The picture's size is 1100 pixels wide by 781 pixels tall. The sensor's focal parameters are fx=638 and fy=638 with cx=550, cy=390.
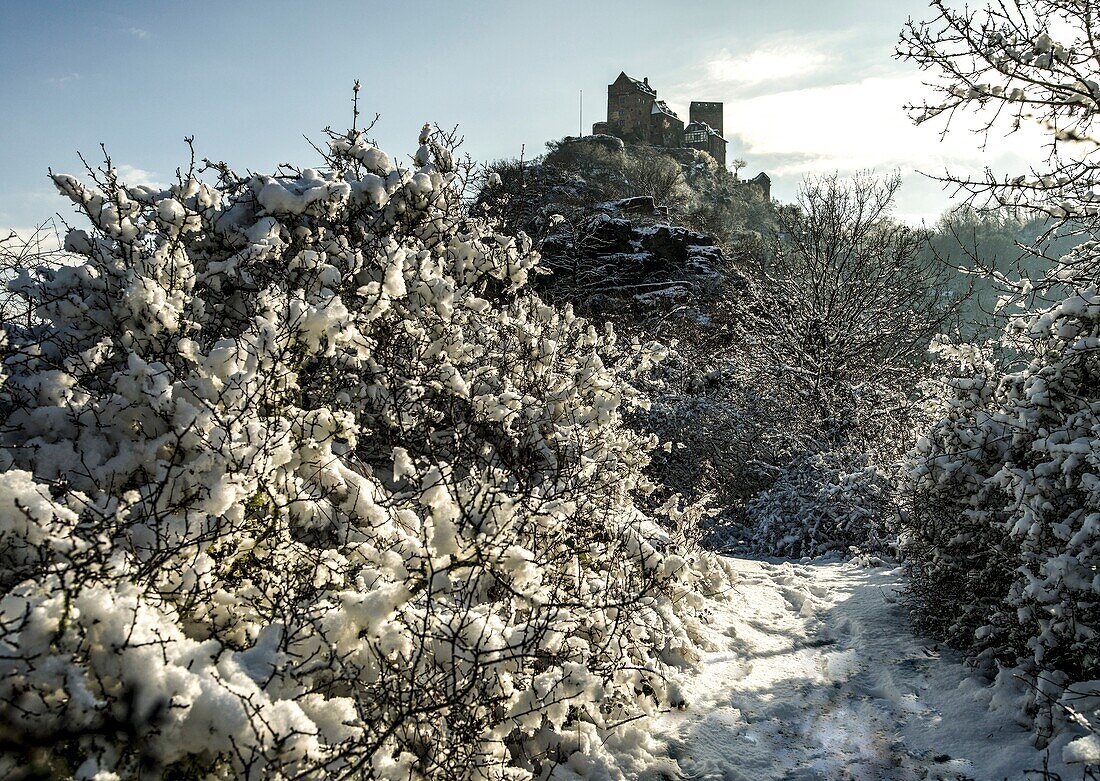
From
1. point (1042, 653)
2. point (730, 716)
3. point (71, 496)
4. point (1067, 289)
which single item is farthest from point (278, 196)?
point (1067, 289)

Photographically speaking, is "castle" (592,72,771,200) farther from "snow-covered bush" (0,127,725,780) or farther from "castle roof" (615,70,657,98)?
"snow-covered bush" (0,127,725,780)

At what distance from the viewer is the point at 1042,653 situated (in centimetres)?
376

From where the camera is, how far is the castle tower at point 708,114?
76.8 meters

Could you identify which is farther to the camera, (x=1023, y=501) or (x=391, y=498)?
(x=1023, y=501)

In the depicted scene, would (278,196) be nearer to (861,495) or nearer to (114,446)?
(114,446)

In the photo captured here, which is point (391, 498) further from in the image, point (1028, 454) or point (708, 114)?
point (708, 114)

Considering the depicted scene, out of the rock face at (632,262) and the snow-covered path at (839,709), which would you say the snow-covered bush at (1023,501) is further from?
the rock face at (632,262)

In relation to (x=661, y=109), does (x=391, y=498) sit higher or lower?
lower

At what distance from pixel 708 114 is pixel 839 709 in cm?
8231

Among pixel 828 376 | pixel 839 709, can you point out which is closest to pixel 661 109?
pixel 828 376

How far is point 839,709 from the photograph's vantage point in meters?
4.43

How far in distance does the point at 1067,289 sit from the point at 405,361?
5096 mm

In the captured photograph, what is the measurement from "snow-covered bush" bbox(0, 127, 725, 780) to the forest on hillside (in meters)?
0.02

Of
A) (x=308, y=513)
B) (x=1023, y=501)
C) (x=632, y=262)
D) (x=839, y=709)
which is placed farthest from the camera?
(x=632, y=262)
